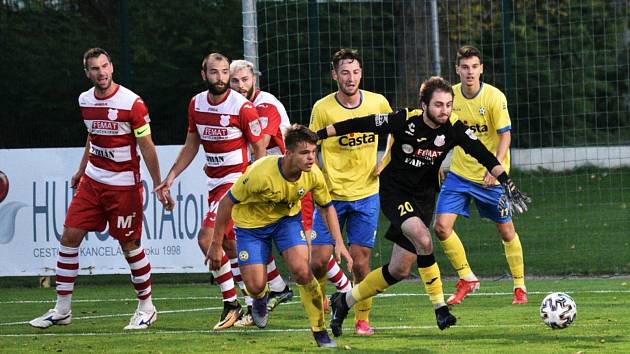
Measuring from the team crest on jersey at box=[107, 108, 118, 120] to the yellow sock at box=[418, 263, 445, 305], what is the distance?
111 inches

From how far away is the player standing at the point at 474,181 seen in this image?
1237 centimetres

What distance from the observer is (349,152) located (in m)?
11.4

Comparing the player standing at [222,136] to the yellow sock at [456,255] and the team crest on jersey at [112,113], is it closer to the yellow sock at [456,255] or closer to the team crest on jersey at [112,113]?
the team crest on jersey at [112,113]

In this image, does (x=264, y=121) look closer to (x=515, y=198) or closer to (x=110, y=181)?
(x=110, y=181)

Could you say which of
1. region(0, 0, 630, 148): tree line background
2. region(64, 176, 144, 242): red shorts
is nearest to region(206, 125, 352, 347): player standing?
region(64, 176, 144, 242): red shorts

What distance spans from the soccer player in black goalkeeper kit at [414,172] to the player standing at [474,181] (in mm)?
2081

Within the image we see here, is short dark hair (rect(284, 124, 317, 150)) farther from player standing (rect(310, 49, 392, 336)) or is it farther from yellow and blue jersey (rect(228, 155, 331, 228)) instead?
player standing (rect(310, 49, 392, 336))

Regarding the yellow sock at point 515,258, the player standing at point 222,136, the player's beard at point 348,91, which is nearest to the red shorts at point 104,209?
the player standing at point 222,136

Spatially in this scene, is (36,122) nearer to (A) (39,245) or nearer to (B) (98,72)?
(A) (39,245)

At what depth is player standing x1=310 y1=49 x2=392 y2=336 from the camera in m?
11.2

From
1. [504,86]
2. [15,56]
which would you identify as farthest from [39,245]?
[504,86]

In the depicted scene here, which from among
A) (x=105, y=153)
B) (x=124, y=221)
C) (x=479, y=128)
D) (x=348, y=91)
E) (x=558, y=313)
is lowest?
(x=558, y=313)

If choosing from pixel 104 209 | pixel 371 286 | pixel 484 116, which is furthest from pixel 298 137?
pixel 484 116

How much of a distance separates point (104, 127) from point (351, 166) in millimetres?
2002
